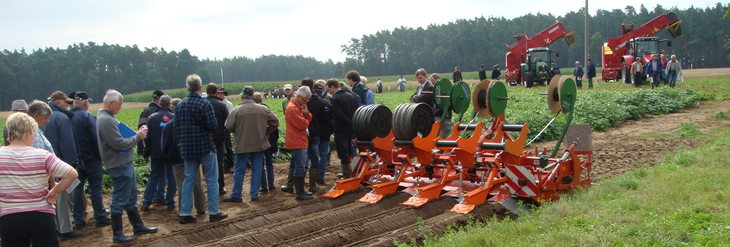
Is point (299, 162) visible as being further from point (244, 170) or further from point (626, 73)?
point (626, 73)

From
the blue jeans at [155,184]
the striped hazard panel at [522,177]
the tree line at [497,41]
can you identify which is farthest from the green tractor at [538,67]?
the tree line at [497,41]

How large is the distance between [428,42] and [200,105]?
91.8m

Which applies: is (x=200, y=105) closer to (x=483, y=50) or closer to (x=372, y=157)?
(x=372, y=157)

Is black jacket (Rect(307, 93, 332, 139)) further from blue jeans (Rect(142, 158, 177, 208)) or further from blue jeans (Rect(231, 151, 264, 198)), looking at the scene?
blue jeans (Rect(142, 158, 177, 208))

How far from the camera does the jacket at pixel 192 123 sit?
6.43 meters

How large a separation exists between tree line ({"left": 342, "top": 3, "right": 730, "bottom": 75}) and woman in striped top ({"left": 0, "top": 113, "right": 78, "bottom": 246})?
88.1 meters

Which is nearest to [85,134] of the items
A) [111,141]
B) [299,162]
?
[111,141]

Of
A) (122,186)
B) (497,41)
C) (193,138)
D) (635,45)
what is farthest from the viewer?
(497,41)

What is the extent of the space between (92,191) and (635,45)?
90.1 ft

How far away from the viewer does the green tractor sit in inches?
1107

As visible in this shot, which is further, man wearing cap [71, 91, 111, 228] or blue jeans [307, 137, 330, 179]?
blue jeans [307, 137, 330, 179]

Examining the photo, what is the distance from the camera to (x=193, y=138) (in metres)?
6.44

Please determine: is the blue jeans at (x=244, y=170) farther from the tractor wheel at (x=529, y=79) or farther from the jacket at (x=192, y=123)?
the tractor wheel at (x=529, y=79)

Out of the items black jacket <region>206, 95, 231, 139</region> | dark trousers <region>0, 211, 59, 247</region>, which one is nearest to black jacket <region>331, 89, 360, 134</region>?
black jacket <region>206, 95, 231, 139</region>
